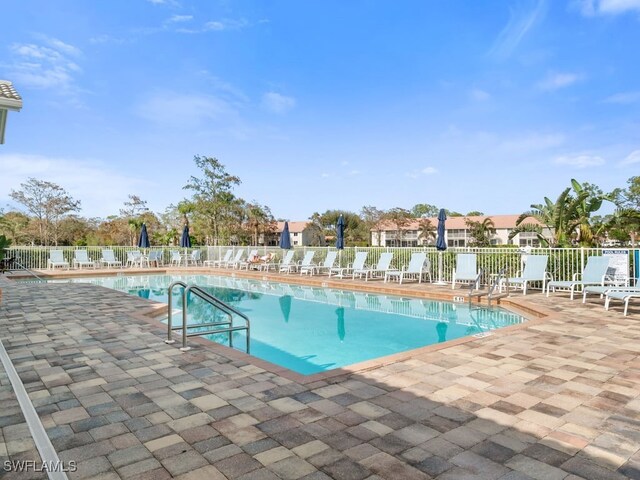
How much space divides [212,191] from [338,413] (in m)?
32.1

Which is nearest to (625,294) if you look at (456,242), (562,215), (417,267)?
A: (417,267)

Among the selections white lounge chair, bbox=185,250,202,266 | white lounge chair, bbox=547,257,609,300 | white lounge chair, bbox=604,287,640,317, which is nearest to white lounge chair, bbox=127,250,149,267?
white lounge chair, bbox=185,250,202,266

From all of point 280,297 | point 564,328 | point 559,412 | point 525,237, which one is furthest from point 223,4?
point 525,237

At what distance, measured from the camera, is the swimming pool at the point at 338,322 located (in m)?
6.31

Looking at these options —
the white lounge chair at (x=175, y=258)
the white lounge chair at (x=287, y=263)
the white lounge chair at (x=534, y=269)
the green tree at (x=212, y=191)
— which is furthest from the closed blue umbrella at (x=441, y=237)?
the green tree at (x=212, y=191)

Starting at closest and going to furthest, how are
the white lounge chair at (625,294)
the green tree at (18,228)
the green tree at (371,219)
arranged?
the white lounge chair at (625,294) → the green tree at (18,228) → the green tree at (371,219)

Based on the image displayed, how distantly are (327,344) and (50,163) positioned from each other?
28228 mm

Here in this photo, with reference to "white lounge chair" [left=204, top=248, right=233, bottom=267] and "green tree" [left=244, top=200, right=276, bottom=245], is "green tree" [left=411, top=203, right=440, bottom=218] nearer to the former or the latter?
"green tree" [left=244, top=200, right=276, bottom=245]

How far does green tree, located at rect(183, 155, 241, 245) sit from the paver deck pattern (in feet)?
94.2

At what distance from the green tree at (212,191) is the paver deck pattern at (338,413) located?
94.2 ft

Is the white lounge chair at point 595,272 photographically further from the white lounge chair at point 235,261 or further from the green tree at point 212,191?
the green tree at point 212,191

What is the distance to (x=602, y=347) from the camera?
4.89m

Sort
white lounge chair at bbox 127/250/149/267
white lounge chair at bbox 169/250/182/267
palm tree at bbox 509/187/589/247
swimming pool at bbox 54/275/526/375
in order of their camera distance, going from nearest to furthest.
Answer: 1. swimming pool at bbox 54/275/526/375
2. palm tree at bbox 509/187/589/247
3. white lounge chair at bbox 127/250/149/267
4. white lounge chair at bbox 169/250/182/267

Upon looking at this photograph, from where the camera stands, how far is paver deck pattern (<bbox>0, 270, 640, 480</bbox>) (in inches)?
91.3
